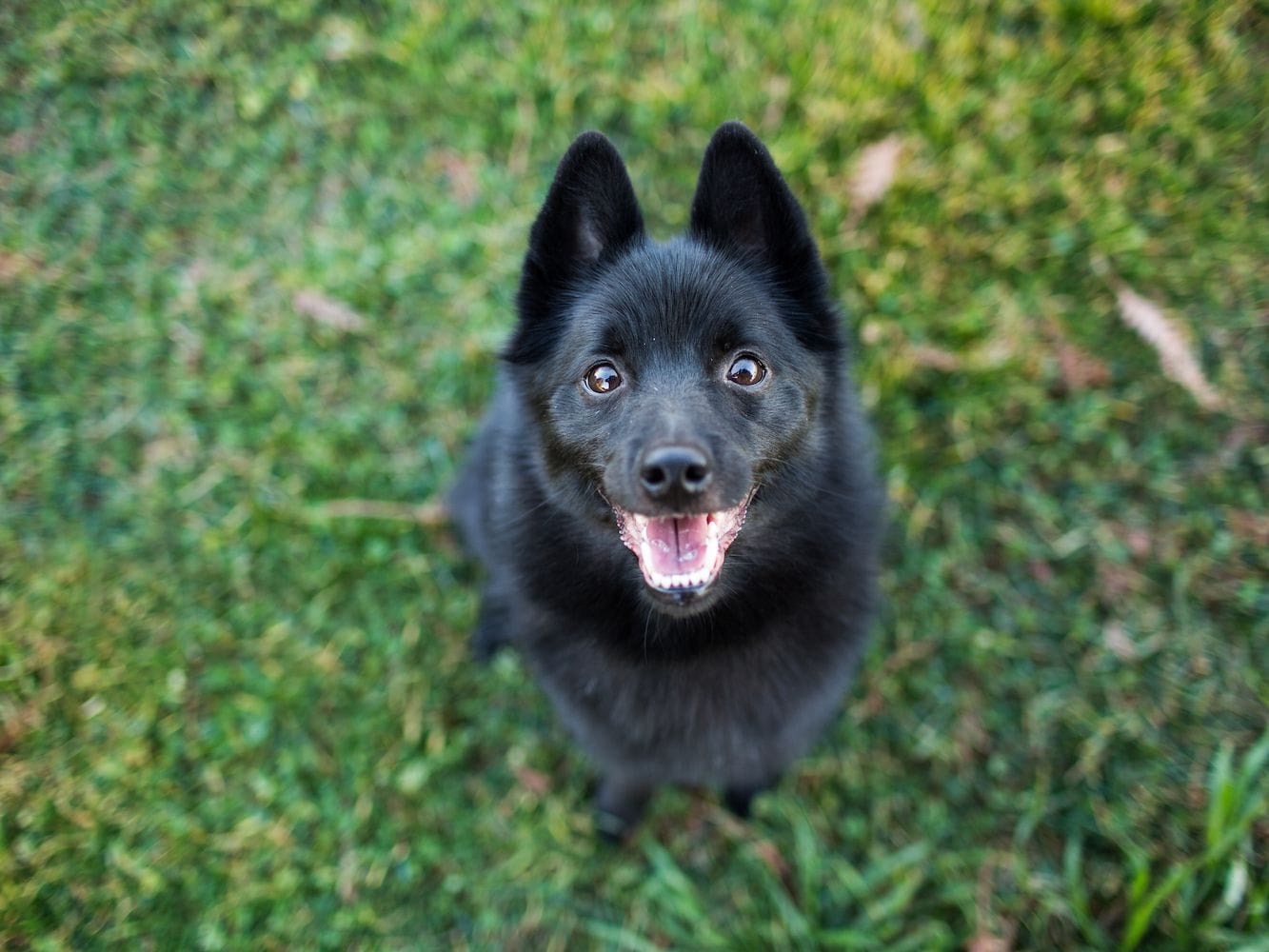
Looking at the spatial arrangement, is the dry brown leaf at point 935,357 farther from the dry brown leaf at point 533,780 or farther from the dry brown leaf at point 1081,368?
the dry brown leaf at point 533,780

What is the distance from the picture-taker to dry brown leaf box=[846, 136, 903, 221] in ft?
12.6

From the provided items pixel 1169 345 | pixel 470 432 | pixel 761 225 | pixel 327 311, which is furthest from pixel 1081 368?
pixel 327 311

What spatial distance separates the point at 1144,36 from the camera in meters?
3.83

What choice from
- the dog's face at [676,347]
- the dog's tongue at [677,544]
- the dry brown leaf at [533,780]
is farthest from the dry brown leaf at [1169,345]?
the dry brown leaf at [533,780]

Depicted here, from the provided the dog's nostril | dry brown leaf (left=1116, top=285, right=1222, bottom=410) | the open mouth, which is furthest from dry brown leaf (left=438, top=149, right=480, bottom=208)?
dry brown leaf (left=1116, top=285, right=1222, bottom=410)

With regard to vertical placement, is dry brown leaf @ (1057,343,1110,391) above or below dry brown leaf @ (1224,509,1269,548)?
above

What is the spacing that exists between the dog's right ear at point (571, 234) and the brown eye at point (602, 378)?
202 mm

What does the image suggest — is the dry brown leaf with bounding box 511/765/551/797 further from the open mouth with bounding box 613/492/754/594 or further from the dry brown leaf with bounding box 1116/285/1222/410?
the dry brown leaf with bounding box 1116/285/1222/410

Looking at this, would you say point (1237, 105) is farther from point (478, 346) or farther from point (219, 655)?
point (219, 655)

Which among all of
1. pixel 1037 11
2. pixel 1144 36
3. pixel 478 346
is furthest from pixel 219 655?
pixel 1144 36

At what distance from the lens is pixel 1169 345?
3635 millimetres

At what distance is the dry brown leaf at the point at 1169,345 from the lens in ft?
11.8

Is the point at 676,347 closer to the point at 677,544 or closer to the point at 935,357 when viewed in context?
the point at 677,544

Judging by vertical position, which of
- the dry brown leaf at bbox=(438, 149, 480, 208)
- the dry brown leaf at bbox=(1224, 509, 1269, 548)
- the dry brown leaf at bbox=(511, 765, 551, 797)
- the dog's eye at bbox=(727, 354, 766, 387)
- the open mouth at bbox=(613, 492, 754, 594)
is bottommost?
the dry brown leaf at bbox=(511, 765, 551, 797)
